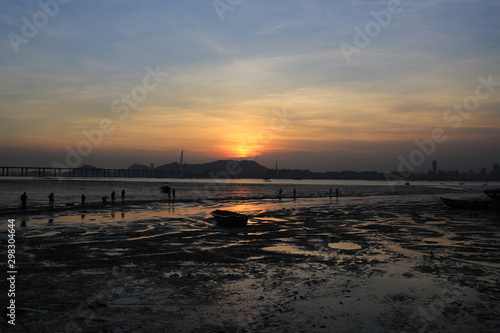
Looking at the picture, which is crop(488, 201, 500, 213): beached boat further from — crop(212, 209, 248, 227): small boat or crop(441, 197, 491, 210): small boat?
crop(212, 209, 248, 227): small boat

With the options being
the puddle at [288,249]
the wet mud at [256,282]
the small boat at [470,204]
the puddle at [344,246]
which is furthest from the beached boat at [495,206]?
the puddle at [288,249]

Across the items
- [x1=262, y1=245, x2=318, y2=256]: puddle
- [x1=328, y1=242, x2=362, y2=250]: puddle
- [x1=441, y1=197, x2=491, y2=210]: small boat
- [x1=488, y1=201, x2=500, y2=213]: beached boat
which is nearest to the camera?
[x1=262, y1=245, x2=318, y2=256]: puddle

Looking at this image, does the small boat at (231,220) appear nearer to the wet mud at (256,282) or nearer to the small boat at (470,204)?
the wet mud at (256,282)

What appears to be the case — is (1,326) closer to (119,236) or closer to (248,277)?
(248,277)

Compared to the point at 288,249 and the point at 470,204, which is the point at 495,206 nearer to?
the point at 470,204

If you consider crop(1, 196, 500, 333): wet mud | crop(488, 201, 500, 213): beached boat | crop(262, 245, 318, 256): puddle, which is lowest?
crop(262, 245, 318, 256): puddle

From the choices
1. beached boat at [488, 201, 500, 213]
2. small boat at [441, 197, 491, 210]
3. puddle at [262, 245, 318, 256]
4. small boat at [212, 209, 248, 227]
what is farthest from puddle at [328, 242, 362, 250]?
small boat at [441, 197, 491, 210]

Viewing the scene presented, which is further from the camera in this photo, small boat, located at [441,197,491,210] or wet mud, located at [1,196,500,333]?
small boat, located at [441,197,491,210]

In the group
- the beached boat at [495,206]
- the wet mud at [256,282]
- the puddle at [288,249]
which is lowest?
the puddle at [288,249]

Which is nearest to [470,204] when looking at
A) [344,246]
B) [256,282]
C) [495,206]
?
[495,206]

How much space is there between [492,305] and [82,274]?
15489 mm

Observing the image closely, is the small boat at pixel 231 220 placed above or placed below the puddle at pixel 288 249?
above

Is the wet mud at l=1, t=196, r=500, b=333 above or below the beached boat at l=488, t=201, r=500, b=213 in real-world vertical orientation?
below

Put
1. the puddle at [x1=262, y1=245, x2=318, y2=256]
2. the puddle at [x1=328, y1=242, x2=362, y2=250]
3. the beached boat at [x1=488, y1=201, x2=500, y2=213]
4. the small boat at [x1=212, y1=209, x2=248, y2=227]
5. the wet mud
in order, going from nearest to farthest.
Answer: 1. the wet mud
2. the puddle at [x1=262, y1=245, x2=318, y2=256]
3. the puddle at [x1=328, y1=242, x2=362, y2=250]
4. the small boat at [x1=212, y1=209, x2=248, y2=227]
5. the beached boat at [x1=488, y1=201, x2=500, y2=213]
